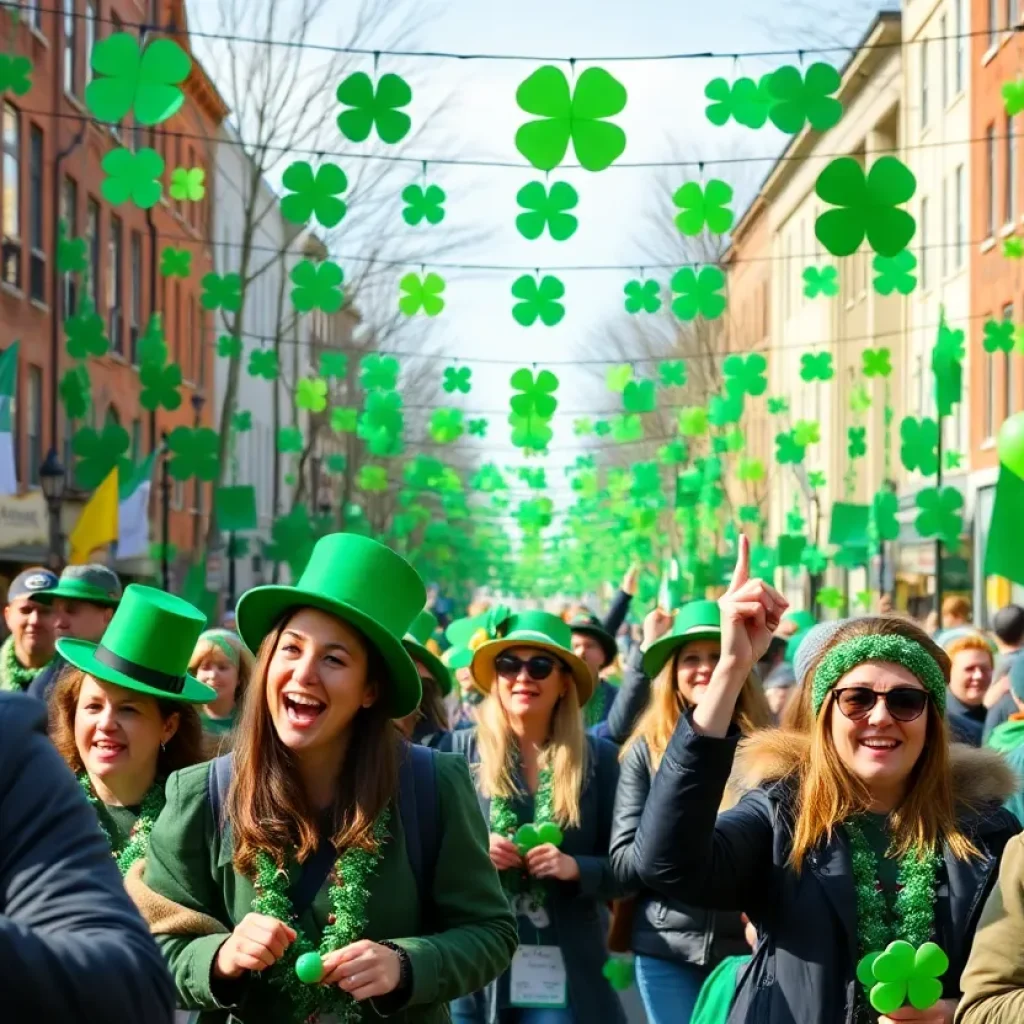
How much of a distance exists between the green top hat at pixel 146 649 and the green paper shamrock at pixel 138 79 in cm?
714

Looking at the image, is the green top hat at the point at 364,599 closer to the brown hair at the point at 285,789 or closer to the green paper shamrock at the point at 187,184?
the brown hair at the point at 285,789

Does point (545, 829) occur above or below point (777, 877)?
below

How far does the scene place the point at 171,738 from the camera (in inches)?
221

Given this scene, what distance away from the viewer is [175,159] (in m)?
42.8

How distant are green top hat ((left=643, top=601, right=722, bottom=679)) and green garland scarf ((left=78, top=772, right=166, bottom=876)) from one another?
235 cm

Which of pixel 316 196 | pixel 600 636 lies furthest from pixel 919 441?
pixel 600 636

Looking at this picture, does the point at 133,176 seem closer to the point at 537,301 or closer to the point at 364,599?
the point at 537,301

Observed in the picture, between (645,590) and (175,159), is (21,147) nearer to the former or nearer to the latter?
(175,159)

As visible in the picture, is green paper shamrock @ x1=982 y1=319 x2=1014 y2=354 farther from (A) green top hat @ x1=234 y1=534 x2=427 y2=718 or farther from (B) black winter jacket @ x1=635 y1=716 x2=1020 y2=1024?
(A) green top hat @ x1=234 y1=534 x2=427 y2=718

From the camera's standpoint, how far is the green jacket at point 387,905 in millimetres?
4145

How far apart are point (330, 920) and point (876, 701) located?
124 cm

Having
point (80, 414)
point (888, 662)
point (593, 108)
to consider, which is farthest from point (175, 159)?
point (888, 662)

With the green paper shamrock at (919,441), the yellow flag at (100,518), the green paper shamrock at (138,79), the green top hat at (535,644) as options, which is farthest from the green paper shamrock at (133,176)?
the green paper shamrock at (919,441)

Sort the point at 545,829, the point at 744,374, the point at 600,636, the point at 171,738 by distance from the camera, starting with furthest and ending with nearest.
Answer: the point at 744,374 → the point at 600,636 → the point at 545,829 → the point at 171,738
